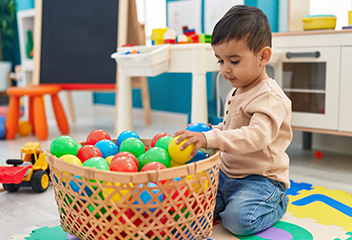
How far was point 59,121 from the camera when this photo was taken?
253 cm

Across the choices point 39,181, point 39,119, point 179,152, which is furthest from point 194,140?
point 39,119

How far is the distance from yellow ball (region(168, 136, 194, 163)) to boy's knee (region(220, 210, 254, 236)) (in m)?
0.20

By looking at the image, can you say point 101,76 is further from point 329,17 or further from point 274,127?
point 274,127

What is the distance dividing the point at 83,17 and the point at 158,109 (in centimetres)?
104

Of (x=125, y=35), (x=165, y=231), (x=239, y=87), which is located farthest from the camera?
(x=125, y=35)

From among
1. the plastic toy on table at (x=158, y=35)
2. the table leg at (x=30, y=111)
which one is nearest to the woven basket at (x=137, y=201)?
the plastic toy on table at (x=158, y=35)

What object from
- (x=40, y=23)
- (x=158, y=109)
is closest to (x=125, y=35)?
(x=40, y=23)

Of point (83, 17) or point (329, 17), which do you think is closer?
point (329, 17)

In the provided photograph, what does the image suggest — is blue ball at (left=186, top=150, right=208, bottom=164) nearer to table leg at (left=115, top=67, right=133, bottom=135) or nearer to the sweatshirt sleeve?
the sweatshirt sleeve

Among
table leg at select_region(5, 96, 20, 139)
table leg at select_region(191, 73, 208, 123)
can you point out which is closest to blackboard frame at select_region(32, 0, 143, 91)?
table leg at select_region(5, 96, 20, 139)

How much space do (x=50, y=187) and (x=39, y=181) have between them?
10 centimetres

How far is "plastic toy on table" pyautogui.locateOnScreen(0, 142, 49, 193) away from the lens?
1251mm

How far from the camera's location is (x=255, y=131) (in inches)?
35.2

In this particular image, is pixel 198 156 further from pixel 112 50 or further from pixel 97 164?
pixel 112 50
